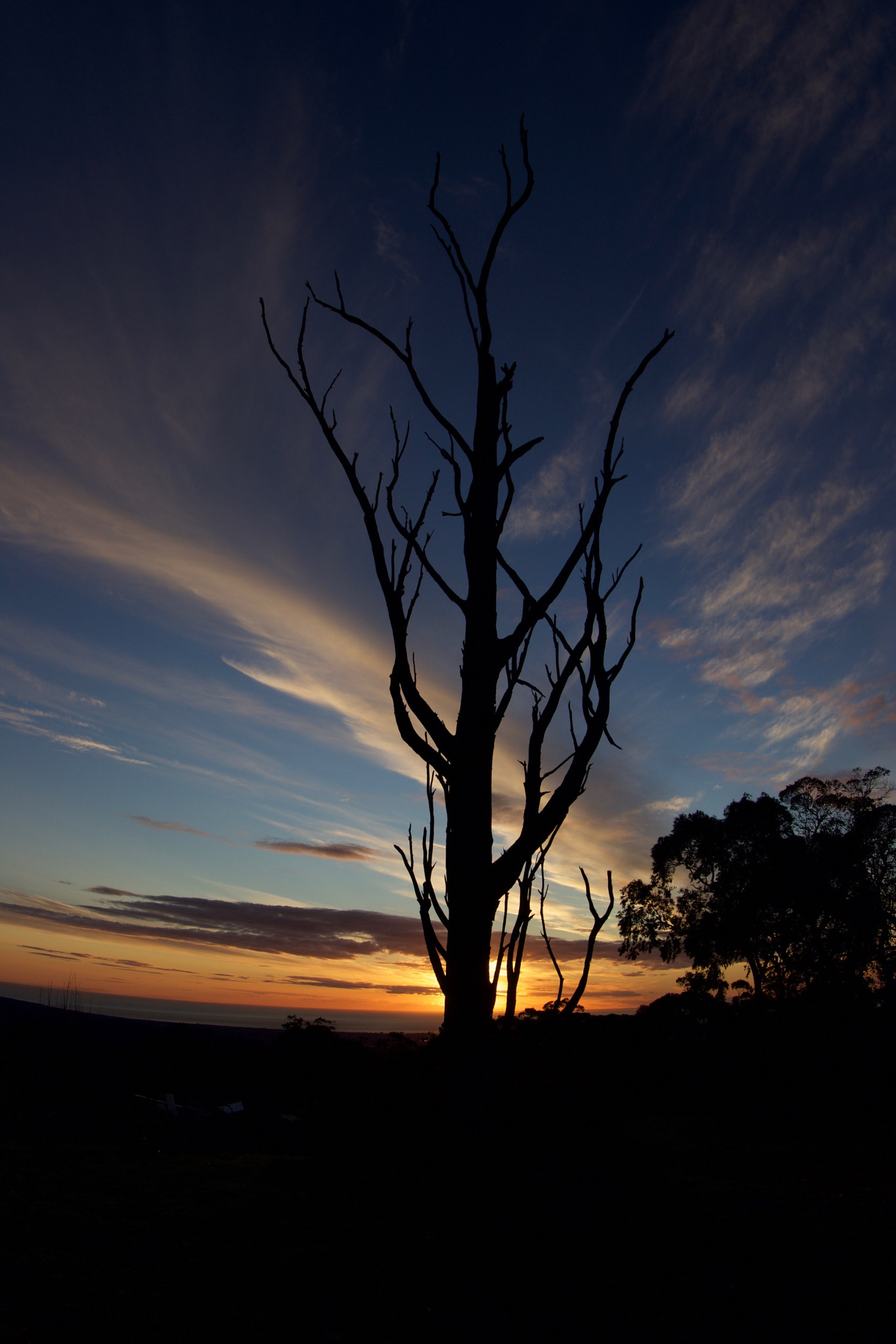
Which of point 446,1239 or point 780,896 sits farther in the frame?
point 780,896

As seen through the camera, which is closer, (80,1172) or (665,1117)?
(80,1172)

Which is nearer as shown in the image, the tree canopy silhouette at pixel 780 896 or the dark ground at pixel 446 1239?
the dark ground at pixel 446 1239

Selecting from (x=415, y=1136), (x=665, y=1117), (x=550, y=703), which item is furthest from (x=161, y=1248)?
(x=665, y=1117)

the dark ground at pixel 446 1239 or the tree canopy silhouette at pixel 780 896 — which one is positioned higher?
the tree canopy silhouette at pixel 780 896

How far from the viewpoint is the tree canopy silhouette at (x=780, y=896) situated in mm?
23406

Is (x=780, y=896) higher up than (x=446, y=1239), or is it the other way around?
(x=780, y=896)

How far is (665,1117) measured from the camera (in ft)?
44.6

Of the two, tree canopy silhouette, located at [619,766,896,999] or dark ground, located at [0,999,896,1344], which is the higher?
tree canopy silhouette, located at [619,766,896,999]

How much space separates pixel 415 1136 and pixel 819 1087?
44.9ft

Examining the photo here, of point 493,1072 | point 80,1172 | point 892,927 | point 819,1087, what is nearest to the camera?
point 493,1072

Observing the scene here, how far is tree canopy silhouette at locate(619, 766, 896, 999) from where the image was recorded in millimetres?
23406

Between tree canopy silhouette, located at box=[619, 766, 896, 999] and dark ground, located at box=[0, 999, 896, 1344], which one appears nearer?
dark ground, located at box=[0, 999, 896, 1344]

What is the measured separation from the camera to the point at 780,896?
78.7ft

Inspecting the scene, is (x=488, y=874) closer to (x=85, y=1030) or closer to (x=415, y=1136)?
(x=415, y=1136)
